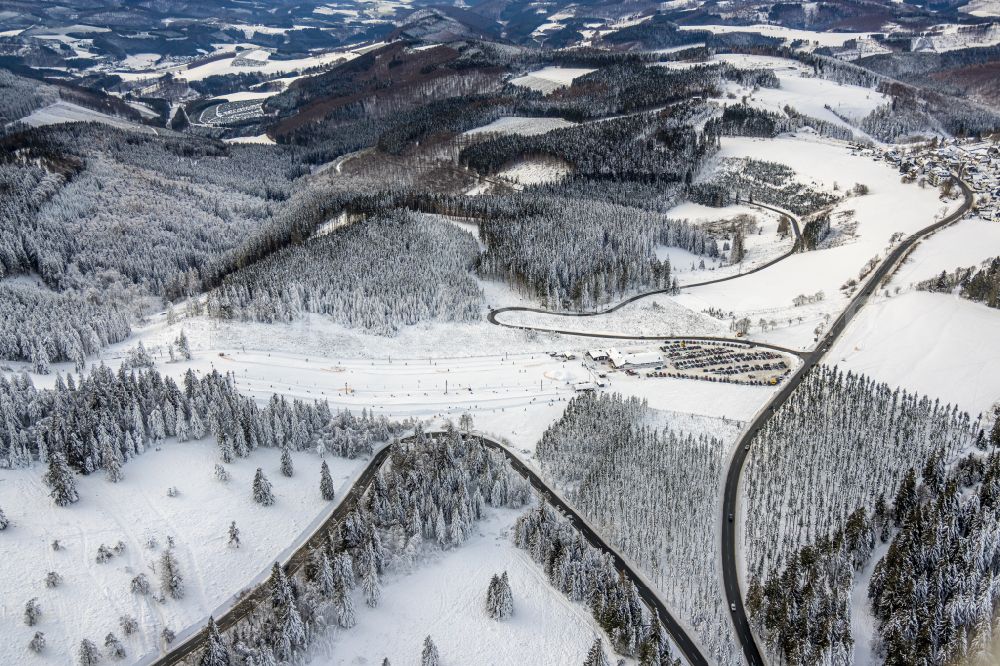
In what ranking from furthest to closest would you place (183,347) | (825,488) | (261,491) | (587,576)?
(183,347) → (261,491) → (825,488) → (587,576)

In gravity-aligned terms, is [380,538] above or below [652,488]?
above

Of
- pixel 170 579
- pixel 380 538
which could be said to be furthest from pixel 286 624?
pixel 170 579

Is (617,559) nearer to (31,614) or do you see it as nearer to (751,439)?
(751,439)

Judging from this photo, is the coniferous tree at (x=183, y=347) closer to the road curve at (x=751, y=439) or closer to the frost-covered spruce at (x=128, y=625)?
the frost-covered spruce at (x=128, y=625)

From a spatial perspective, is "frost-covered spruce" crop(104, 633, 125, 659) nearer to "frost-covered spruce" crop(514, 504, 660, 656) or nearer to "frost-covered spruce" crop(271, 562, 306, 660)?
"frost-covered spruce" crop(271, 562, 306, 660)

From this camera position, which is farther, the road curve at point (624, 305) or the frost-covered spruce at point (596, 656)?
the road curve at point (624, 305)

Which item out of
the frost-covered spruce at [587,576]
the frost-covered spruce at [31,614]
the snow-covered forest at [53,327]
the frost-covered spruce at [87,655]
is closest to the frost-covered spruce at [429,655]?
the frost-covered spruce at [587,576]

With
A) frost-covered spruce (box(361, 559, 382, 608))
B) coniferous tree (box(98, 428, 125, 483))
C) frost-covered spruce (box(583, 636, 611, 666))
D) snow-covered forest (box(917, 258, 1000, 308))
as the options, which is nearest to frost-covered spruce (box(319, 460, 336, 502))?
frost-covered spruce (box(361, 559, 382, 608))
